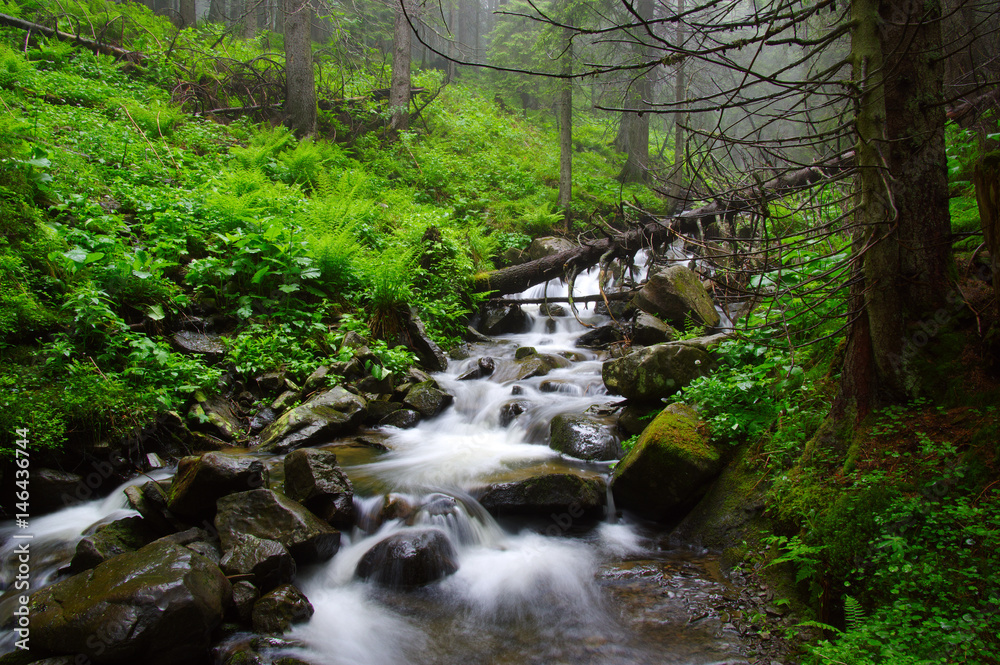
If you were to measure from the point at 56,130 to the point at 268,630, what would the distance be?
29.9 ft

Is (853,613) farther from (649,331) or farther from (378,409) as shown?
(649,331)

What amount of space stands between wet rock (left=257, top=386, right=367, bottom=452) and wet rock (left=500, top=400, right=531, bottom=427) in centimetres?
184

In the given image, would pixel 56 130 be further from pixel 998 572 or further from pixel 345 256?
pixel 998 572

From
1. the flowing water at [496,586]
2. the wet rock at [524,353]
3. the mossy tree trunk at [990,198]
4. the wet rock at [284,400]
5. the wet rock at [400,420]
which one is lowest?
the flowing water at [496,586]

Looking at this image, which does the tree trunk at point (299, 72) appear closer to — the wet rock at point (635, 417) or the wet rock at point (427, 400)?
the wet rock at point (427, 400)

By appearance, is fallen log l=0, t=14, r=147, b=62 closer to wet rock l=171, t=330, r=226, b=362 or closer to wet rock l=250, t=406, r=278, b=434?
wet rock l=171, t=330, r=226, b=362

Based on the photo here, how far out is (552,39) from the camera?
14.2m

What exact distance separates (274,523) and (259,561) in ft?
1.38

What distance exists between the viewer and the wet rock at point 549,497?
15.9ft

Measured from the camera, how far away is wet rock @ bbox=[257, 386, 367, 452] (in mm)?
5867

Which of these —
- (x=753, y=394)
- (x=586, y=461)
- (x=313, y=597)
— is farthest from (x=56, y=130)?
(x=753, y=394)

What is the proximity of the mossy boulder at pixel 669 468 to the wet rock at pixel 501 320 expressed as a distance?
619 centimetres

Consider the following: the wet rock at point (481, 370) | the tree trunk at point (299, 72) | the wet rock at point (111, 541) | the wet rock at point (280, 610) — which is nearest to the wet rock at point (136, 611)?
the wet rock at point (280, 610)

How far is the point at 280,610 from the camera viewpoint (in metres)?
3.49
